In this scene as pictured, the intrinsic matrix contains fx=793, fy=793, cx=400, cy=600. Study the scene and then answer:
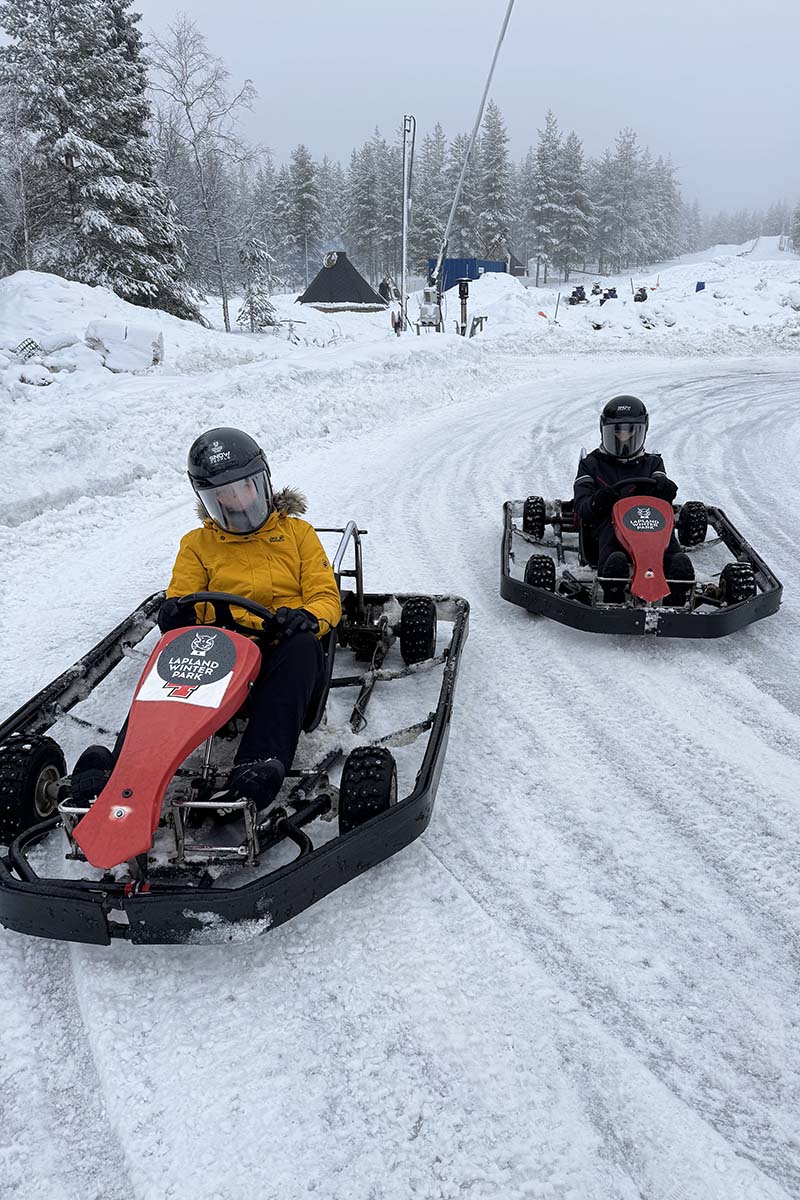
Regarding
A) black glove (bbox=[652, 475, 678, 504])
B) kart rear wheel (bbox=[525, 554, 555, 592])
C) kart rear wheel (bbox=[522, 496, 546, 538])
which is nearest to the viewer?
kart rear wheel (bbox=[525, 554, 555, 592])

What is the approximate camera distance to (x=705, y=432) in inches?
443

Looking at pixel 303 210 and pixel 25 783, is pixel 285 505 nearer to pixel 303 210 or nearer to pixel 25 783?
pixel 25 783

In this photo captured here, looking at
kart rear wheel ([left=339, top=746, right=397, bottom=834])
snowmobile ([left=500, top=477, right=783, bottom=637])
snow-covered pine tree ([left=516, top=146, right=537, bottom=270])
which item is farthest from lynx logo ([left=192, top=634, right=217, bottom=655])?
snow-covered pine tree ([left=516, top=146, right=537, bottom=270])

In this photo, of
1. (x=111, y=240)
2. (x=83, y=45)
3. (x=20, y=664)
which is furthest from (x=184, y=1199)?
(x=83, y=45)

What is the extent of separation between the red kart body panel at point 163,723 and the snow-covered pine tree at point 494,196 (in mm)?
54245

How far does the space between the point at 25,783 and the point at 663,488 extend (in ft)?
15.6

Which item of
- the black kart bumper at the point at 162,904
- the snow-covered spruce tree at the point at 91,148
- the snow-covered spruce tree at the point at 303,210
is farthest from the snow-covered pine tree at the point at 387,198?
→ the black kart bumper at the point at 162,904

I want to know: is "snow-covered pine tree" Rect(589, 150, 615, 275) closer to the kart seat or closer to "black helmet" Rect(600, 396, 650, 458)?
"black helmet" Rect(600, 396, 650, 458)

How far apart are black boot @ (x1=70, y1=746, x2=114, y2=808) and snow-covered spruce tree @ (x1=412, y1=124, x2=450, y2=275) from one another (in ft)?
173

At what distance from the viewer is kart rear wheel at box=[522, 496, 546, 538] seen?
676cm

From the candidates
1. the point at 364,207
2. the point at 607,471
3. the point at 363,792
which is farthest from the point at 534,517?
the point at 364,207

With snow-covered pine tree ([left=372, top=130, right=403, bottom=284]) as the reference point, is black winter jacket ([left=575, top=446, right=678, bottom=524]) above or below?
below

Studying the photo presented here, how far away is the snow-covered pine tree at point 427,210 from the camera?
180 feet

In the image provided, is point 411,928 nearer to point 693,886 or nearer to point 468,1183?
point 468,1183
